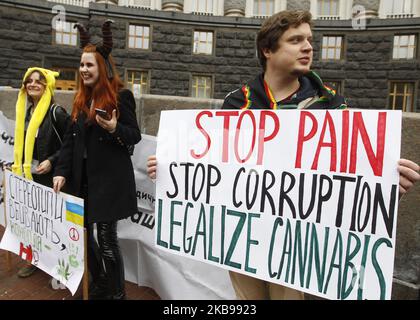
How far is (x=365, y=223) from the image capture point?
1.31 metres

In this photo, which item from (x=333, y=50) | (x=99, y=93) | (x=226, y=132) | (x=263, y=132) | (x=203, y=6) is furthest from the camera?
(x=203, y=6)

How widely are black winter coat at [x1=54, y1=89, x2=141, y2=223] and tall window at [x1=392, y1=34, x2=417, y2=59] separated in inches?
701

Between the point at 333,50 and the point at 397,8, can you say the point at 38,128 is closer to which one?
the point at 333,50

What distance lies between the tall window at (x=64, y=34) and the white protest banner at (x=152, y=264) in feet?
49.5

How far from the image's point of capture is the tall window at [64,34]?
15.3 m

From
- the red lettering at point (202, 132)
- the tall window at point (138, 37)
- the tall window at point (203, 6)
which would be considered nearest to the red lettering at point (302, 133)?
the red lettering at point (202, 132)

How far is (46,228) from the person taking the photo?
2520mm

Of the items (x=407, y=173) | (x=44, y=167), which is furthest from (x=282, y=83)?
(x=44, y=167)

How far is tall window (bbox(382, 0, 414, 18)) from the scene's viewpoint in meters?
17.1

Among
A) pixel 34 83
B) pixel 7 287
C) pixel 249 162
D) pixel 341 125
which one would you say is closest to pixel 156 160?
pixel 249 162

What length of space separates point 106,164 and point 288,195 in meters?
1.27
